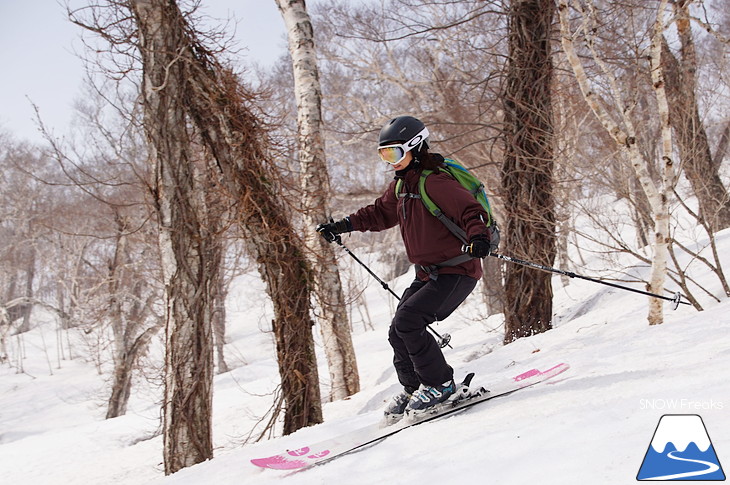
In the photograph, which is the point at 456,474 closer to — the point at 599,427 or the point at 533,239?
the point at 599,427

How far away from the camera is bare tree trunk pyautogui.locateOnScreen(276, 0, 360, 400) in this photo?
23.1 feet

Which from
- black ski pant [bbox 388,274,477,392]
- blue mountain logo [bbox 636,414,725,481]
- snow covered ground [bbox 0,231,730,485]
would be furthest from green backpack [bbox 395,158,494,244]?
blue mountain logo [bbox 636,414,725,481]

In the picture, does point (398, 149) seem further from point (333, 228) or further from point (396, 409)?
point (396, 409)

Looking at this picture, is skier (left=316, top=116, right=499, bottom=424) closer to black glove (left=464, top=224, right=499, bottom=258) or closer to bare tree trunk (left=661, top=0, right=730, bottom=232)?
black glove (left=464, top=224, right=499, bottom=258)

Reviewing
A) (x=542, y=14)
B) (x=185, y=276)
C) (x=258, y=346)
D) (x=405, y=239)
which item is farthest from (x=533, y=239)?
(x=258, y=346)

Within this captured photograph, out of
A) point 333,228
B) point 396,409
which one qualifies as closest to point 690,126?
point 333,228

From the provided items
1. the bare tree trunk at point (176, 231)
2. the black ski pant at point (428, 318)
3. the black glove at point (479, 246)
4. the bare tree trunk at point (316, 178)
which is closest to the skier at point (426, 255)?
the black ski pant at point (428, 318)

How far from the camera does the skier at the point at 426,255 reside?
3443 mm

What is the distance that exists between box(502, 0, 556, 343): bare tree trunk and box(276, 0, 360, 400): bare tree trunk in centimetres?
232

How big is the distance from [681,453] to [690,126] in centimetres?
663

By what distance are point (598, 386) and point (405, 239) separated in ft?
4.87

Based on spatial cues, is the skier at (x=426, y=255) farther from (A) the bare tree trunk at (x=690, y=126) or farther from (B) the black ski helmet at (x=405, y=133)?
(A) the bare tree trunk at (x=690, y=126)

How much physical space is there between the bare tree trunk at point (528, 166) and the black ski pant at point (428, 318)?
3.78m

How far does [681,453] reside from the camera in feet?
6.71
